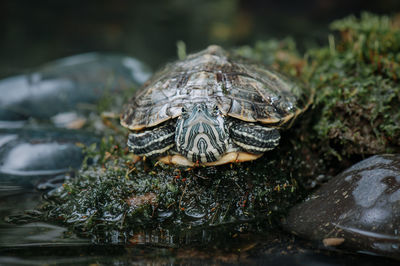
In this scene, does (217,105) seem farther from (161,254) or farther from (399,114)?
Answer: (399,114)

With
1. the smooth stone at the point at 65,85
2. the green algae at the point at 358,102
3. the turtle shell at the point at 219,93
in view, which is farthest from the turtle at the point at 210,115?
the smooth stone at the point at 65,85

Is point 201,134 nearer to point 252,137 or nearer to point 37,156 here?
point 252,137

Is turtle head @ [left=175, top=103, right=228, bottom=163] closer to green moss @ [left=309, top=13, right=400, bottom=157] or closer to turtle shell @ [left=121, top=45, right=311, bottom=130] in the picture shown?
turtle shell @ [left=121, top=45, right=311, bottom=130]

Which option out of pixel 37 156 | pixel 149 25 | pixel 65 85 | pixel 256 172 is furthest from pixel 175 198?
pixel 149 25

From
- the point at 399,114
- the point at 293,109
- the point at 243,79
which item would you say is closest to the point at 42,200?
the point at 243,79

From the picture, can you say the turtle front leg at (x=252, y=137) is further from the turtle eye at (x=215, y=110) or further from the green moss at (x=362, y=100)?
the green moss at (x=362, y=100)

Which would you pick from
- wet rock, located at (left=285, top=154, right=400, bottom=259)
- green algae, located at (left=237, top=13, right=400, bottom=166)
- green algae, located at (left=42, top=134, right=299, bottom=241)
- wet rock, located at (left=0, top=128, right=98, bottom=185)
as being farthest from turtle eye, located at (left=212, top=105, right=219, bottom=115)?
wet rock, located at (left=0, top=128, right=98, bottom=185)
